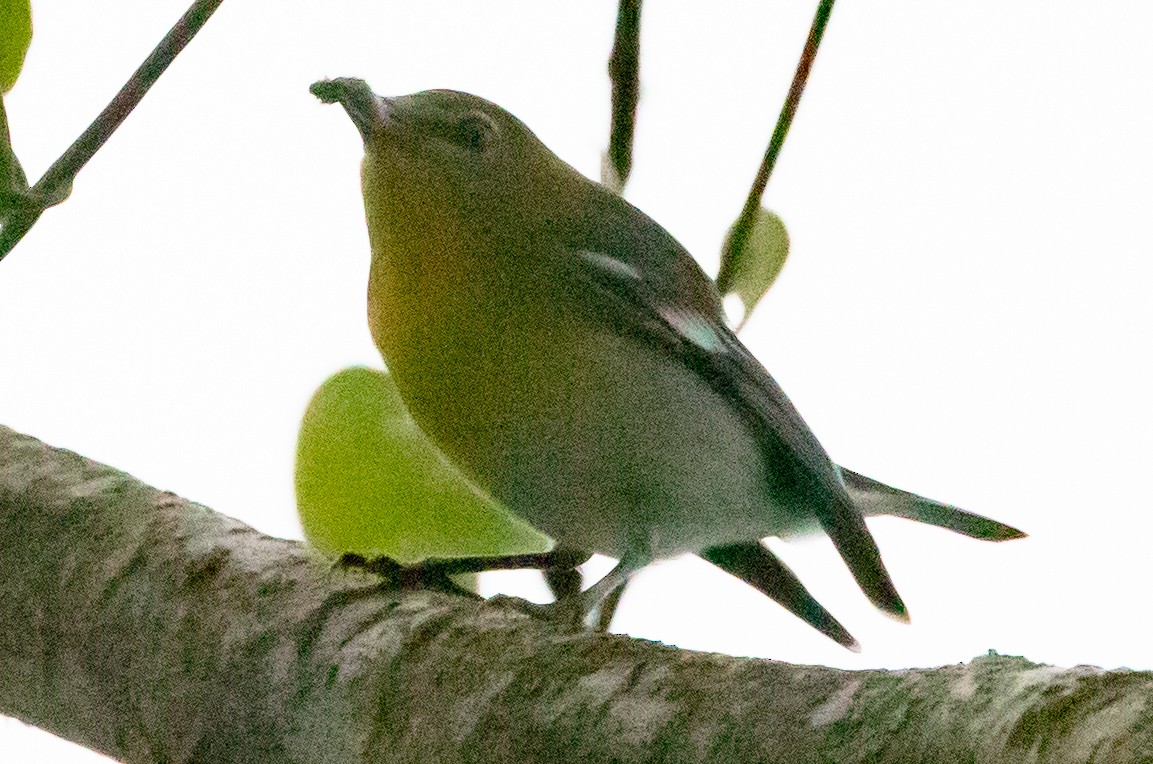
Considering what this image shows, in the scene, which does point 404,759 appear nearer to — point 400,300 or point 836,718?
point 836,718

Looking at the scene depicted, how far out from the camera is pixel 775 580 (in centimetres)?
228

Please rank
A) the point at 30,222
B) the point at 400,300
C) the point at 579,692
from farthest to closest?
the point at 400,300 → the point at 30,222 → the point at 579,692

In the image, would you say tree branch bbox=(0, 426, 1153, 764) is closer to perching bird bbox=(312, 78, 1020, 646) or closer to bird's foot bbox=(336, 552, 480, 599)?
bird's foot bbox=(336, 552, 480, 599)

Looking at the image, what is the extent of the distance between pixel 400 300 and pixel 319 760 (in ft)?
3.13

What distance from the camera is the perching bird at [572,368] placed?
1.91 meters

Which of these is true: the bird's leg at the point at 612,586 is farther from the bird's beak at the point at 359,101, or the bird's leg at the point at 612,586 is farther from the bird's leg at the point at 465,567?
the bird's beak at the point at 359,101

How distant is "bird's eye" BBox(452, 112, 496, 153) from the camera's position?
2.20 metres

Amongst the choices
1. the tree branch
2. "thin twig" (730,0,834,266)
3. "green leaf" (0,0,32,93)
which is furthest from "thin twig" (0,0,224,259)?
"thin twig" (730,0,834,266)

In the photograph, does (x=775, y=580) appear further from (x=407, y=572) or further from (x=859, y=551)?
(x=407, y=572)

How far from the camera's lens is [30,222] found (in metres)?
1.35

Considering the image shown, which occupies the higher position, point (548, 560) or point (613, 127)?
point (613, 127)

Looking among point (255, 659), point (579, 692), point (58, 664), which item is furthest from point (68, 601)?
point (579, 692)

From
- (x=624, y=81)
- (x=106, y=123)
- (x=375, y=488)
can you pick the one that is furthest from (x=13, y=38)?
(x=624, y=81)

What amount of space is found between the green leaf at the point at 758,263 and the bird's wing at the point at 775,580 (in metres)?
0.54
